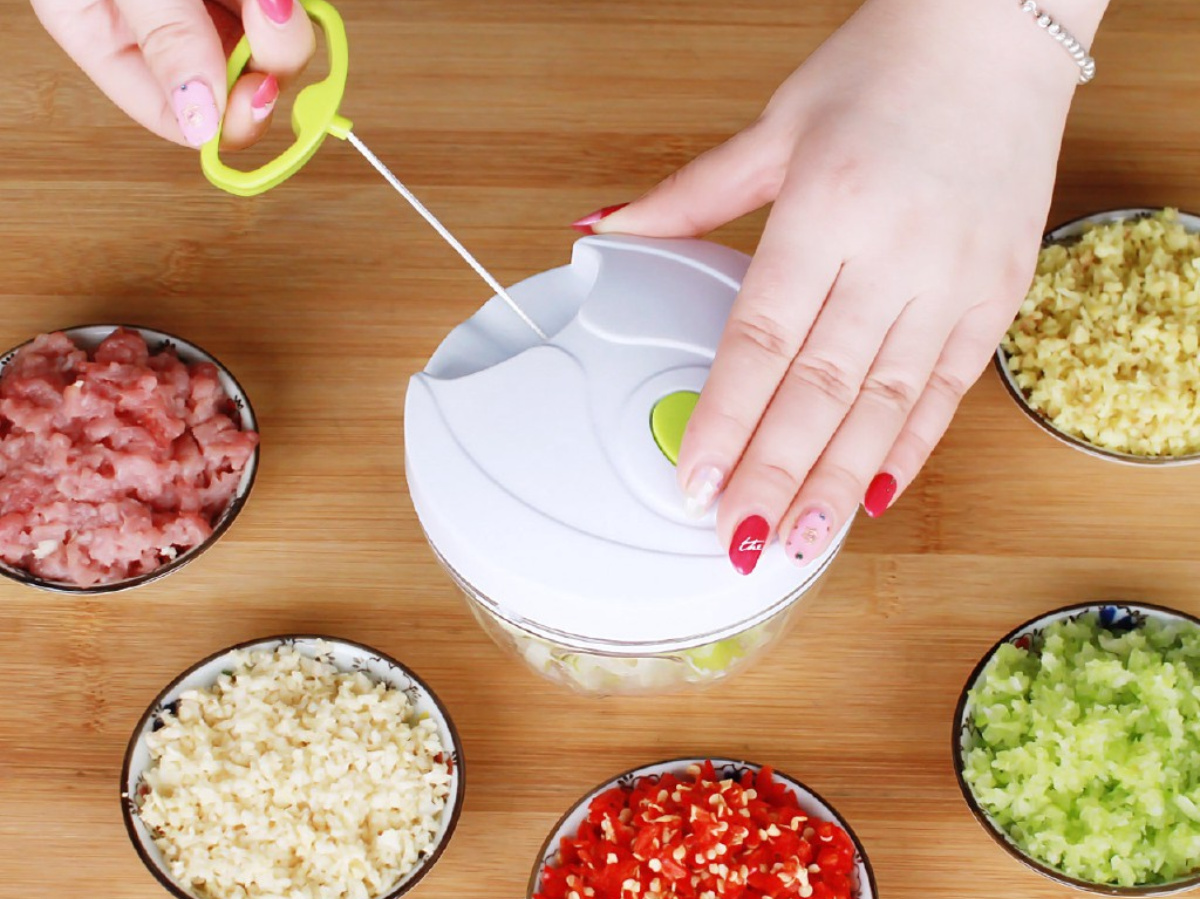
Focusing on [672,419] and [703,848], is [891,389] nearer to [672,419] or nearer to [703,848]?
[672,419]

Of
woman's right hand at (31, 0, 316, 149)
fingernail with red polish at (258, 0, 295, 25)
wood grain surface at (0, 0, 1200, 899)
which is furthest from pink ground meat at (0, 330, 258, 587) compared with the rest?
fingernail with red polish at (258, 0, 295, 25)

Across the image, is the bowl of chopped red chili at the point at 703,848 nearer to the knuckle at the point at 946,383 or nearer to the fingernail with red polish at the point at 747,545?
the fingernail with red polish at the point at 747,545

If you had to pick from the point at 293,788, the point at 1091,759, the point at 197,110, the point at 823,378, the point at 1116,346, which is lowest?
the point at 293,788

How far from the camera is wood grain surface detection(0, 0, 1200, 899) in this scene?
1237 millimetres

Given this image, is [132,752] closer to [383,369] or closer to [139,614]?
[139,614]

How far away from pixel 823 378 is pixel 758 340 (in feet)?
0.22

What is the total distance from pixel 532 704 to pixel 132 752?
14.4 inches

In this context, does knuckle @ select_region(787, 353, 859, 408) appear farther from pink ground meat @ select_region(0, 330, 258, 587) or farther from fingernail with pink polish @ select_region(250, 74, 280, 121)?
pink ground meat @ select_region(0, 330, 258, 587)

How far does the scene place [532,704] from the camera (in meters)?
1.27

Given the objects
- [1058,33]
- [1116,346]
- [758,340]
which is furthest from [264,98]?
[1116,346]

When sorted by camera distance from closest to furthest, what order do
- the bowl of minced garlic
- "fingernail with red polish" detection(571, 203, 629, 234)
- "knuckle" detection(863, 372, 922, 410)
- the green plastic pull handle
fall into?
the green plastic pull handle, "knuckle" detection(863, 372, 922, 410), "fingernail with red polish" detection(571, 203, 629, 234), the bowl of minced garlic

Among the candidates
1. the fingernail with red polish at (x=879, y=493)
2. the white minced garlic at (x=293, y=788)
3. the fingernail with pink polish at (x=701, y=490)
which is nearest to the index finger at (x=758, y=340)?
the fingernail with pink polish at (x=701, y=490)

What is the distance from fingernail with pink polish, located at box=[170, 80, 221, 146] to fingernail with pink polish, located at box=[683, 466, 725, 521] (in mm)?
468

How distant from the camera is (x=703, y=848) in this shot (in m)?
1.11
